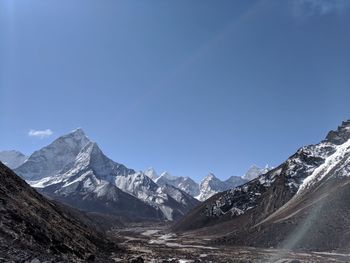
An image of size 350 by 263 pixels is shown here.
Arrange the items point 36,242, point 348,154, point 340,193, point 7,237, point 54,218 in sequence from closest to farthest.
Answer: point 7,237
point 36,242
point 54,218
point 340,193
point 348,154

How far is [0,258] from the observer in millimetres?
43969

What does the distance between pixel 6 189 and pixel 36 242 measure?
62.1ft

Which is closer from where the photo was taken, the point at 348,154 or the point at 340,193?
the point at 340,193

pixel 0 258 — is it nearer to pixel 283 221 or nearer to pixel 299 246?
pixel 299 246

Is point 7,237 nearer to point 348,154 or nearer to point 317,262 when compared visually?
point 317,262

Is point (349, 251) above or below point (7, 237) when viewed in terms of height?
below

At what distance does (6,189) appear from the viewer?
73000 millimetres

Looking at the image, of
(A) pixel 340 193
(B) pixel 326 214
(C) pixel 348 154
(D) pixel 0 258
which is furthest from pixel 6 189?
(C) pixel 348 154

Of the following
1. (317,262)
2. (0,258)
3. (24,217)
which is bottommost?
(317,262)

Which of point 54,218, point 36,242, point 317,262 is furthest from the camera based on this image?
point 317,262

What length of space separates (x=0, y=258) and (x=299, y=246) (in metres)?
108

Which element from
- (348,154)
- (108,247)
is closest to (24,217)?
(108,247)

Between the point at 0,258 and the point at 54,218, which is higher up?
the point at 54,218

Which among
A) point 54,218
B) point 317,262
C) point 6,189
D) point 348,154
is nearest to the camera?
point 6,189
